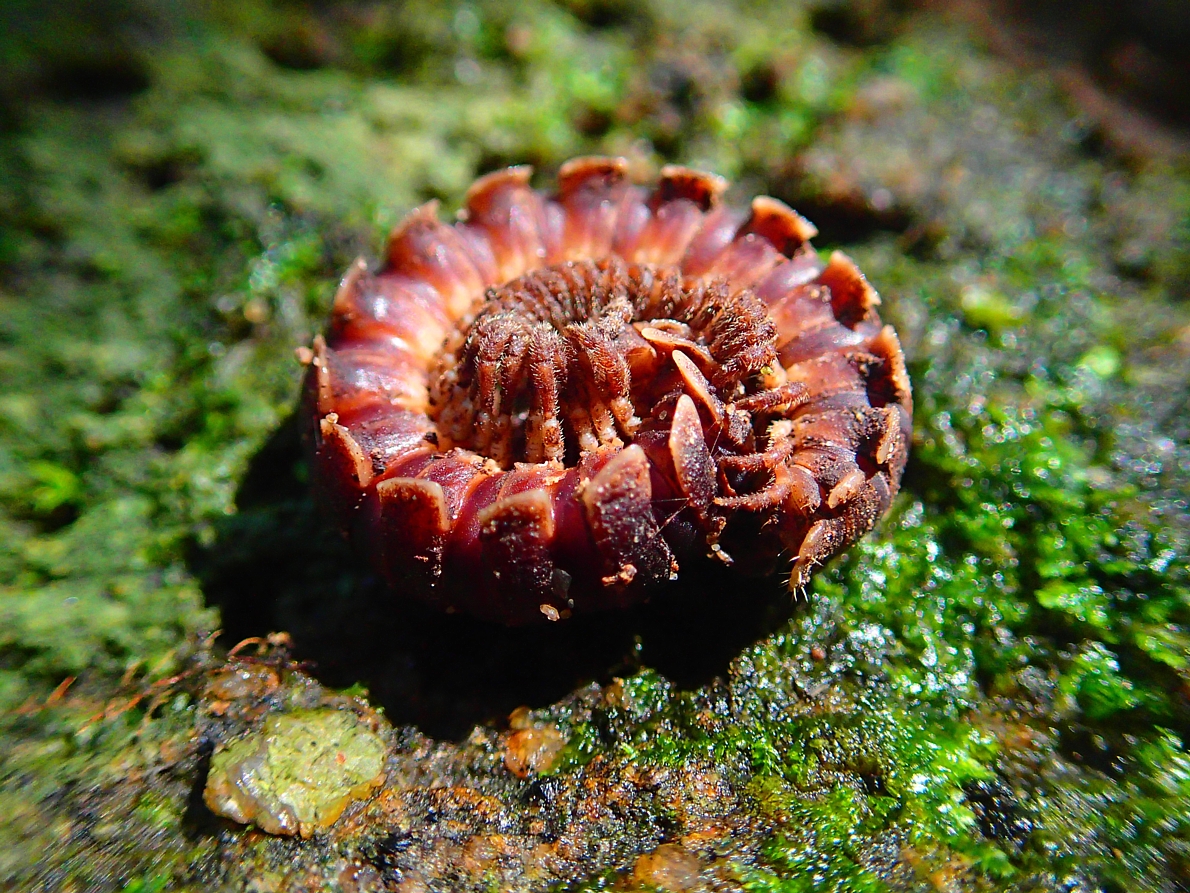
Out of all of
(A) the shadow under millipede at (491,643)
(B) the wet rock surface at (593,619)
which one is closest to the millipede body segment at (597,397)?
(A) the shadow under millipede at (491,643)

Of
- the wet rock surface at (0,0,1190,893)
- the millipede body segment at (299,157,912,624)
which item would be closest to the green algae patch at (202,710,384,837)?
the wet rock surface at (0,0,1190,893)

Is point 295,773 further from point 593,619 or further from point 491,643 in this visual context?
point 593,619

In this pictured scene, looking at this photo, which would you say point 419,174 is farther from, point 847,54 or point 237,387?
point 847,54

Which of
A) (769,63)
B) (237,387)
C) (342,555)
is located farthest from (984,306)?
(237,387)

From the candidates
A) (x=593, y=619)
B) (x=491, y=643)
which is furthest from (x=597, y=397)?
(x=491, y=643)

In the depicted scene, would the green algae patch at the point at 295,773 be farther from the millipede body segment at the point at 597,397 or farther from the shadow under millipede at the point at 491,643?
the millipede body segment at the point at 597,397
